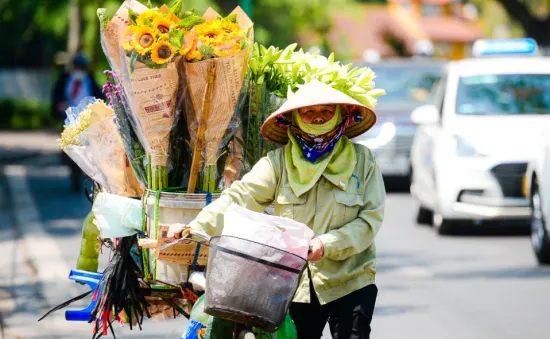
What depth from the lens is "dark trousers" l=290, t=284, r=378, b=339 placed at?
4.59 metres

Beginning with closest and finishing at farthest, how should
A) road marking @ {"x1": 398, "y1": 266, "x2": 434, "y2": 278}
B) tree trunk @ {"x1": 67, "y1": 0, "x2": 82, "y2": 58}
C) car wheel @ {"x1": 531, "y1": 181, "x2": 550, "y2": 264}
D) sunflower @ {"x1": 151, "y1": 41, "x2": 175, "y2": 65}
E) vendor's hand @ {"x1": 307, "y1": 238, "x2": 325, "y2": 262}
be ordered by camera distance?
vendor's hand @ {"x1": 307, "y1": 238, "x2": 325, "y2": 262}, sunflower @ {"x1": 151, "y1": 41, "x2": 175, "y2": 65}, road marking @ {"x1": 398, "y1": 266, "x2": 434, "y2": 278}, car wheel @ {"x1": 531, "y1": 181, "x2": 550, "y2": 264}, tree trunk @ {"x1": 67, "y1": 0, "x2": 82, "y2": 58}

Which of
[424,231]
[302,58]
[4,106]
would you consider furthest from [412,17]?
[302,58]

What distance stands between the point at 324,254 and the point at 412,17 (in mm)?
96234

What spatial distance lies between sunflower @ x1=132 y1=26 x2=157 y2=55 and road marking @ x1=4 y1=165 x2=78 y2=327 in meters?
3.69

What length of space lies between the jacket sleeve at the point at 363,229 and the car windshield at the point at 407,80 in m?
13.0

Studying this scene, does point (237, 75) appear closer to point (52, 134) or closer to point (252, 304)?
point (252, 304)

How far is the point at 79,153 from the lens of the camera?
5.12m

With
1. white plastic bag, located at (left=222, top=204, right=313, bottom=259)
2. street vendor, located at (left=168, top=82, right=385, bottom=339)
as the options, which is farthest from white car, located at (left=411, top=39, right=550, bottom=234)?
white plastic bag, located at (left=222, top=204, right=313, bottom=259)

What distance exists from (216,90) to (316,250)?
924mm

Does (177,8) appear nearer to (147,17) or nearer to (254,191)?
(147,17)

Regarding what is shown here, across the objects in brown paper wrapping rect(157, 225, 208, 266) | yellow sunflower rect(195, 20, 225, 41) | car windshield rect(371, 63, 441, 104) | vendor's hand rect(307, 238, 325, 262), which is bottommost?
car windshield rect(371, 63, 441, 104)

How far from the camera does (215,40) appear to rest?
4.60 meters

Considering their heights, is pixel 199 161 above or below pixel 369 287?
above

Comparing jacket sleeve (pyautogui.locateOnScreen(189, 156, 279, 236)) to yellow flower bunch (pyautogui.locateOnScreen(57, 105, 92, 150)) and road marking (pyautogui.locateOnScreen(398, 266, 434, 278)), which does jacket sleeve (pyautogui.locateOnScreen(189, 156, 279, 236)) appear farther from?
road marking (pyautogui.locateOnScreen(398, 266, 434, 278))
